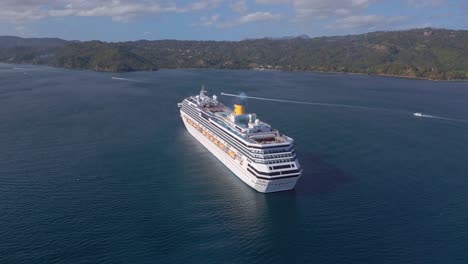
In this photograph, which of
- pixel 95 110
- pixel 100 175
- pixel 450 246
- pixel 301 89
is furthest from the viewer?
pixel 301 89

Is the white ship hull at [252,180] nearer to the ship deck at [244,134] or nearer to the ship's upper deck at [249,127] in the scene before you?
the ship deck at [244,134]

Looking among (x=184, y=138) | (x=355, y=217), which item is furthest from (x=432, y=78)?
(x=355, y=217)

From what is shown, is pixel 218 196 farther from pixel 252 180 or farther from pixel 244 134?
pixel 244 134

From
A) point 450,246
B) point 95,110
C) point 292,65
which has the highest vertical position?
point 292,65

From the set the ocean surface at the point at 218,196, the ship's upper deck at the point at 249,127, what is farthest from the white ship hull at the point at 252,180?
the ship's upper deck at the point at 249,127

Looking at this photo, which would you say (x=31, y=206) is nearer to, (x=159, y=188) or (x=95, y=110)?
(x=159, y=188)
